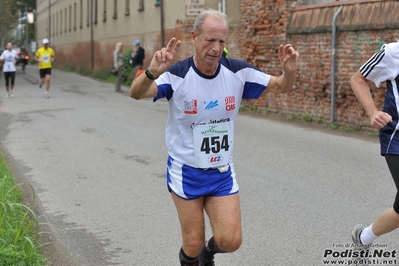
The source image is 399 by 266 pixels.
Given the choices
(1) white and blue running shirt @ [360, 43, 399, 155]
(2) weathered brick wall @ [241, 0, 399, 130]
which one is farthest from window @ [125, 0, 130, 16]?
(1) white and blue running shirt @ [360, 43, 399, 155]

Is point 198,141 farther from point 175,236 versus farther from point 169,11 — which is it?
point 169,11

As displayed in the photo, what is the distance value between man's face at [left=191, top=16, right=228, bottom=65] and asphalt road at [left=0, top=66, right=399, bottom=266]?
200cm

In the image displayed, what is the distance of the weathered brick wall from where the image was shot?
13.9 meters

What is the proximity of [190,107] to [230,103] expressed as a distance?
26 centimetres

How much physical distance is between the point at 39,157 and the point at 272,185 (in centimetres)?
419

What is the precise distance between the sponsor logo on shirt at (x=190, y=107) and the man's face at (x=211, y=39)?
0.88ft

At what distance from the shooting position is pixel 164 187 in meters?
8.60

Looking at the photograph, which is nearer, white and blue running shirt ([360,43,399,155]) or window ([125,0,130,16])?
white and blue running shirt ([360,43,399,155])

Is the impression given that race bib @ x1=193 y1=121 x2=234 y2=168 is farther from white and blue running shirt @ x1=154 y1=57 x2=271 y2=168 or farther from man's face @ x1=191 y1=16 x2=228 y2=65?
man's face @ x1=191 y1=16 x2=228 y2=65

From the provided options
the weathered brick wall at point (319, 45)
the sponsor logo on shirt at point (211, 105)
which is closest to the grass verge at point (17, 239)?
the sponsor logo on shirt at point (211, 105)

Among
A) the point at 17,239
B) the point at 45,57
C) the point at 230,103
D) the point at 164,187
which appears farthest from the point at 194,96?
the point at 45,57

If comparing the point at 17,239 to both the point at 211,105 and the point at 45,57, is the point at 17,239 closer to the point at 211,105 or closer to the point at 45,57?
the point at 211,105

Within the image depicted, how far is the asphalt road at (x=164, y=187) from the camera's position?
237 inches

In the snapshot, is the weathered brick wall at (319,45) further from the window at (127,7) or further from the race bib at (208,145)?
the window at (127,7)
